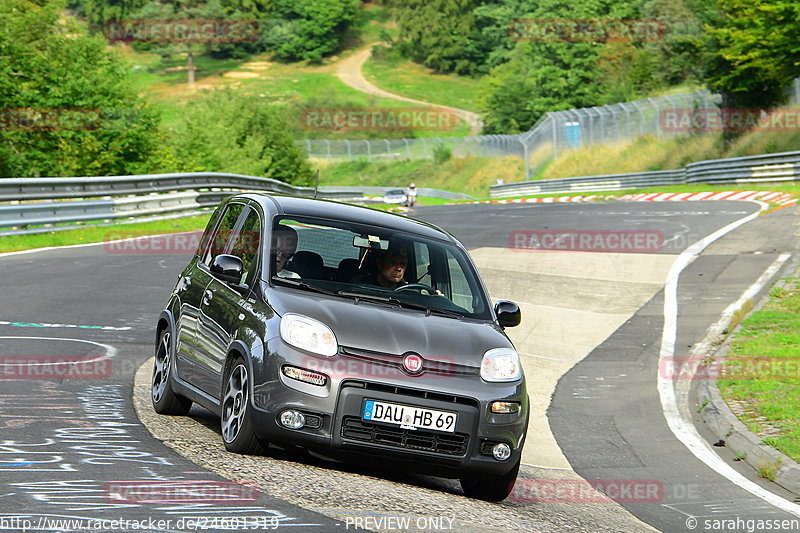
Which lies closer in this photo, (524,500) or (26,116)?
(524,500)

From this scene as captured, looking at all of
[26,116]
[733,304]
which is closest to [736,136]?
[26,116]

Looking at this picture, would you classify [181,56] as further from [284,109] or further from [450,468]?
[450,468]

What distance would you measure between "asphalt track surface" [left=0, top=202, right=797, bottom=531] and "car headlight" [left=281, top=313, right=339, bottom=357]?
37.6 inches

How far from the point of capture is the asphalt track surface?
5.63 meters

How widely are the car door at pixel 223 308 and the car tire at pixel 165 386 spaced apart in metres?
0.61

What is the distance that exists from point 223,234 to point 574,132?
60363 millimetres

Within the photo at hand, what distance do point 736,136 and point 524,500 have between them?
46.4 meters

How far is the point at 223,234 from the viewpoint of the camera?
896 cm

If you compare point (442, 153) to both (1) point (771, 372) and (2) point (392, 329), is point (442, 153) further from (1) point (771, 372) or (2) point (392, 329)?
(2) point (392, 329)

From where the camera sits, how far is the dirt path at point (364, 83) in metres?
138

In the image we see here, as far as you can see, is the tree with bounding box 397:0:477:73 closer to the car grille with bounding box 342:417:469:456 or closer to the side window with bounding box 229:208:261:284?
the side window with bounding box 229:208:261:284

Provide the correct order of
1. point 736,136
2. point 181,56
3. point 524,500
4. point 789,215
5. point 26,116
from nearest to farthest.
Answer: point 524,500
point 789,215
point 26,116
point 736,136
point 181,56

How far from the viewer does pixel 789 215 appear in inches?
1059

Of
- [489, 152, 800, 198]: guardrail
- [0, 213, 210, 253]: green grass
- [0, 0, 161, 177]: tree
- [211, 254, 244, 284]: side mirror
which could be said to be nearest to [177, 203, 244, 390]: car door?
[211, 254, 244, 284]: side mirror
